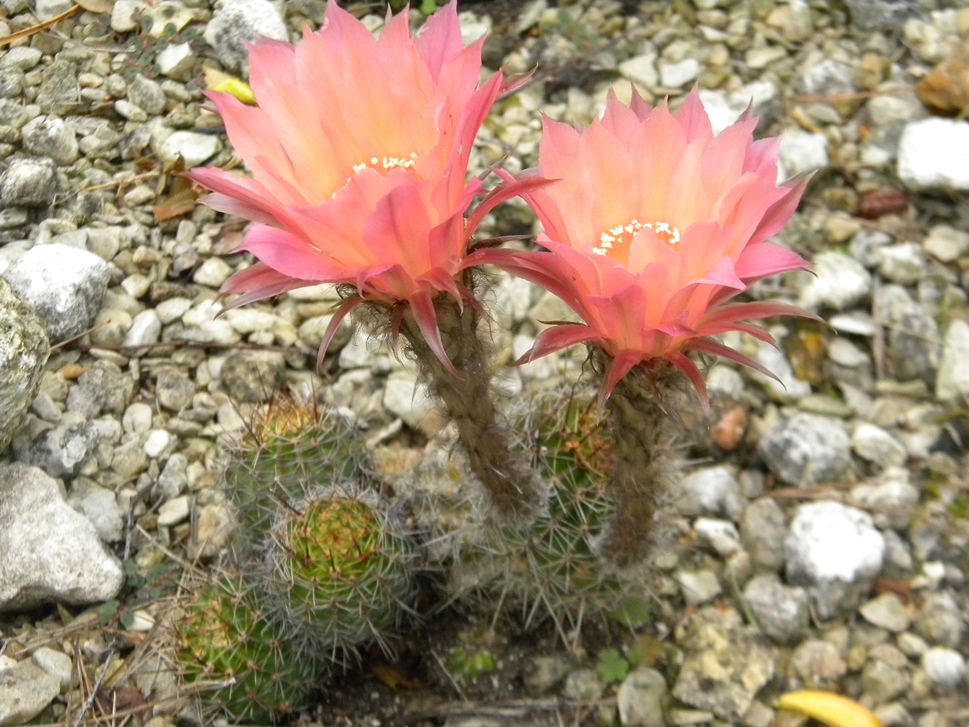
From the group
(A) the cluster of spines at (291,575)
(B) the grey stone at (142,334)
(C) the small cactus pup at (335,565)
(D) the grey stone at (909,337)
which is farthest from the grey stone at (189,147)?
(D) the grey stone at (909,337)

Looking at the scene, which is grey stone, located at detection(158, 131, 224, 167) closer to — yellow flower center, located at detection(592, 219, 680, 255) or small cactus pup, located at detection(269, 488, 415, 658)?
small cactus pup, located at detection(269, 488, 415, 658)

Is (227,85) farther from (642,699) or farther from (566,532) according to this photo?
(642,699)

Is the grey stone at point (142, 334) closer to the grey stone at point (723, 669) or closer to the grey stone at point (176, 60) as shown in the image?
the grey stone at point (176, 60)

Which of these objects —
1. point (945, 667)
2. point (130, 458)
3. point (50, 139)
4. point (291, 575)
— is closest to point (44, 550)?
point (130, 458)


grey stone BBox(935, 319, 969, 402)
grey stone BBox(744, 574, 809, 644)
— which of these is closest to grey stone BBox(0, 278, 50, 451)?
grey stone BBox(744, 574, 809, 644)

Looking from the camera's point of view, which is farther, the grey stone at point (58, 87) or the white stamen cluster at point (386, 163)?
the grey stone at point (58, 87)
